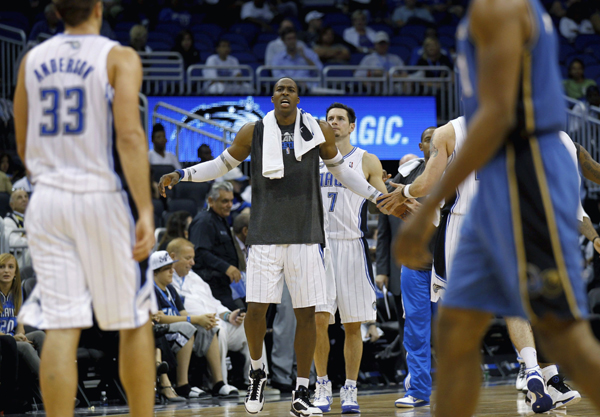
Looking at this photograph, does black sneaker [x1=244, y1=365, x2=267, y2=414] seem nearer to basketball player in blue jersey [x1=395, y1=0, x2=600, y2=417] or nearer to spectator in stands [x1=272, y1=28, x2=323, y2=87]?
basketball player in blue jersey [x1=395, y1=0, x2=600, y2=417]

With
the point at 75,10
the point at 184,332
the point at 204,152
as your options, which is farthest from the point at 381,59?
the point at 75,10

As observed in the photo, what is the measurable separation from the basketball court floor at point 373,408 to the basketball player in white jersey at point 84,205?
2.93 m

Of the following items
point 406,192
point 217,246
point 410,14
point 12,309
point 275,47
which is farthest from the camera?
point 410,14

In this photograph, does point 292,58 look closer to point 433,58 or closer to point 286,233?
point 433,58

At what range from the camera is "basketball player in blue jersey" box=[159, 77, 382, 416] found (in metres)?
5.82

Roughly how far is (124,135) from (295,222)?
2646mm

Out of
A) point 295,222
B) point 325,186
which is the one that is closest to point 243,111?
point 325,186

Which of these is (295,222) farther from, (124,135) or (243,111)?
(243,111)

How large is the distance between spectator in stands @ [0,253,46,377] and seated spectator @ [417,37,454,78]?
980 centimetres

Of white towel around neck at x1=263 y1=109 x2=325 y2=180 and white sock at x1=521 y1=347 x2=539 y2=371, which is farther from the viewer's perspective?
white towel around neck at x1=263 y1=109 x2=325 y2=180

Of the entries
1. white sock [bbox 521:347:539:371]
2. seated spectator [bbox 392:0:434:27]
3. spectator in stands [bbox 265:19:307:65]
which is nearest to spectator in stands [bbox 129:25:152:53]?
spectator in stands [bbox 265:19:307:65]

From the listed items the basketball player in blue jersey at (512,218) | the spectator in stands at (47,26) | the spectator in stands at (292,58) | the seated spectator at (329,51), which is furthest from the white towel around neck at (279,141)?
the seated spectator at (329,51)

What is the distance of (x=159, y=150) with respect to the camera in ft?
40.6

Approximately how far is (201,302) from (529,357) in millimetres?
4238
